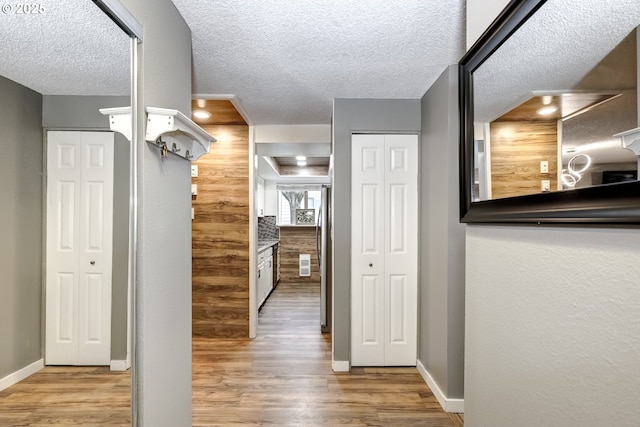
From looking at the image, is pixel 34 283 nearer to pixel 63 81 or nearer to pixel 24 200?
pixel 24 200

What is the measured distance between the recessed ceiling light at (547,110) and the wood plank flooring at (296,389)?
2.10m

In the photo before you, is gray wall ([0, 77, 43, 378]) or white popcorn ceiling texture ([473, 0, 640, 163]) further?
gray wall ([0, 77, 43, 378])

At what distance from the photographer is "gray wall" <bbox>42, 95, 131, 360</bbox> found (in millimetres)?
995

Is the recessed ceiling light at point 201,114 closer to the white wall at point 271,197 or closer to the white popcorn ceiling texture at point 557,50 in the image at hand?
the white popcorn ceiling texture at point 557,50

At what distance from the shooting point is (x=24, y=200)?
0.79 metres

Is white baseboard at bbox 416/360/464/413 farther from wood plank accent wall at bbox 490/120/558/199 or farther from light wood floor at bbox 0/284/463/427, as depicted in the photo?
wood plank accent wall at bbox 490/120/558/199

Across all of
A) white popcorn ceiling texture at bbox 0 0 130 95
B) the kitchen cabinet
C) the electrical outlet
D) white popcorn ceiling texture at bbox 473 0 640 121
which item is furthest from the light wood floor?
white popcorn ceiling texture at bbox 473 0 640 121

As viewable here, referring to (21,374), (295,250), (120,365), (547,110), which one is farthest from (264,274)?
(547,110)

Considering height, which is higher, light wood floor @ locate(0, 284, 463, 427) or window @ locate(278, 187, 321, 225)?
window @ locate(278, 187, 321, 225)

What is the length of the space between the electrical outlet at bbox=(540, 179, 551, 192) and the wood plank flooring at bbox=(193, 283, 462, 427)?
1949mm

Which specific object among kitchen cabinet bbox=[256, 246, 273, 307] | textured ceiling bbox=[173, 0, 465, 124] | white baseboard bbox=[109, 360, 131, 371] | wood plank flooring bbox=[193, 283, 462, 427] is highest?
textured ceiling bbox=[173, 0, 465, 124]

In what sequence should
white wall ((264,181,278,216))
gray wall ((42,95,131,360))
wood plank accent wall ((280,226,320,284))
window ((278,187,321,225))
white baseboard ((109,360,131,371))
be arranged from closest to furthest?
gray wall ((42,95,131,360))
white baseboard ((109,360,131,371))
wood plank accent wall ((280,226,320,284))
white wall ((264,181,278,216))
window ((278,187,321,225))

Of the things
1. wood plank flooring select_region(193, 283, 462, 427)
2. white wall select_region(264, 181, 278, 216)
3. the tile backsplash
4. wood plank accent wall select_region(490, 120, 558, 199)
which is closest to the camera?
wood plank accent wall select_region(490, 120, 558, 199)

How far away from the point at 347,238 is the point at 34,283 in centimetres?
240
